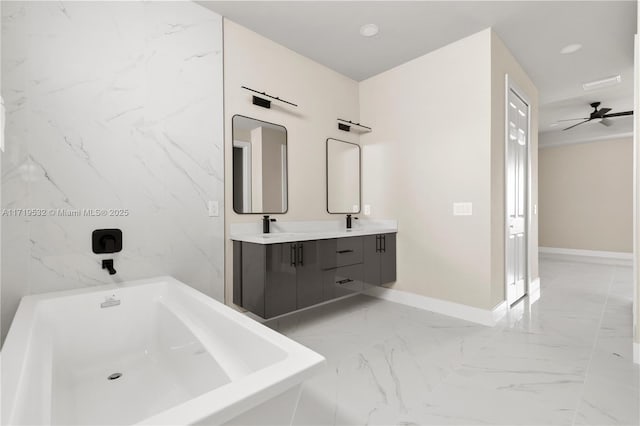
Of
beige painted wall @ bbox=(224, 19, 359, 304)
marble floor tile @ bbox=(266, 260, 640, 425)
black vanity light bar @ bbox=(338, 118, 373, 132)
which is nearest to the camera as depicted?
marble floor tile @ bbox=(266, 260, 640, 425)

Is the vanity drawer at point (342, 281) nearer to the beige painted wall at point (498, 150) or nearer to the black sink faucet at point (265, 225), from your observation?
the black sink faucet at point (265, 225)

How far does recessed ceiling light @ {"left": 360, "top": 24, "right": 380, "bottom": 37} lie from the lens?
105 inches

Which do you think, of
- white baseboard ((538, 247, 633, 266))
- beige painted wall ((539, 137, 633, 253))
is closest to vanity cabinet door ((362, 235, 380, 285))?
white baseboard ((538, 247, 633, 266))

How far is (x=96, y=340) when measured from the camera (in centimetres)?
171

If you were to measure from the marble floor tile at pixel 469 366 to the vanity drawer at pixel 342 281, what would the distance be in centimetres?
26

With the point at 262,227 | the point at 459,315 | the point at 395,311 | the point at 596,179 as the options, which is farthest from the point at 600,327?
the point at 596,179

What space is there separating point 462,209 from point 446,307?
98 cm

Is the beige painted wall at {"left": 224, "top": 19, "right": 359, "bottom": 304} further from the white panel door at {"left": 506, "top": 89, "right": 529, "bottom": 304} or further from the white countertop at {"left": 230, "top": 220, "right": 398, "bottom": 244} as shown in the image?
the white panel door at {"left": 506, "top": 89, "right": 529, "bottom": 304}

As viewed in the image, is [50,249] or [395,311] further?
[395,311]

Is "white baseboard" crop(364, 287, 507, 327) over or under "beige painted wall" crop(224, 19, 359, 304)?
under

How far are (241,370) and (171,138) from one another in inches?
70.7

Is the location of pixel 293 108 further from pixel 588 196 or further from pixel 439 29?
pixel 588 196

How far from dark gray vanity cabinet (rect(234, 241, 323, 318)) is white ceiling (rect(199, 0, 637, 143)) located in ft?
6.37

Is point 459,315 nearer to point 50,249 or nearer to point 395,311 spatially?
point 395,311
